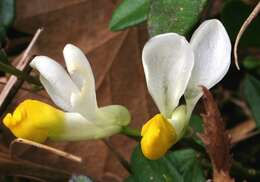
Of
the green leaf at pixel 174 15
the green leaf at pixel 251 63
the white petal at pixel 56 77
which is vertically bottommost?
the green leaf at pixel 251 63

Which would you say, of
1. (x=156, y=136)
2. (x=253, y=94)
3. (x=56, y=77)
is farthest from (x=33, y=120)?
(x=253, y=94)

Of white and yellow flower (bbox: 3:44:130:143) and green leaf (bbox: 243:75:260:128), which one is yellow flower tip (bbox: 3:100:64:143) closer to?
white and yellow flower (bbox: 3:44:130:143)

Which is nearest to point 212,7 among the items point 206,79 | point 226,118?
point 226,118

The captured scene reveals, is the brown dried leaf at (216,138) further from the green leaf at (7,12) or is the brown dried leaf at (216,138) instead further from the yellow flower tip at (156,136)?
the green leaf at (7,12)

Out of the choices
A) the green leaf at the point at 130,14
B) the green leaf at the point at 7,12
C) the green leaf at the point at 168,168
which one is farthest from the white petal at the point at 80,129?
the green leaf at the point at 7,12

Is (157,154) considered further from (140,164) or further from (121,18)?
(121,18)

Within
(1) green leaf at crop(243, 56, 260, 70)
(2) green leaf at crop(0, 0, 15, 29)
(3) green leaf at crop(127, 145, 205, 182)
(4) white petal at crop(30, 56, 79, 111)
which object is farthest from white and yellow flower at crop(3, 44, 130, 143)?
(1) green leaf at crop(243, 56, 260, 70)

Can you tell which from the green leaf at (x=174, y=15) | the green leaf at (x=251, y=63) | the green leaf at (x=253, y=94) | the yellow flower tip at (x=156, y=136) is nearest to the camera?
the yellow flower tip at (x=156, y=136)
